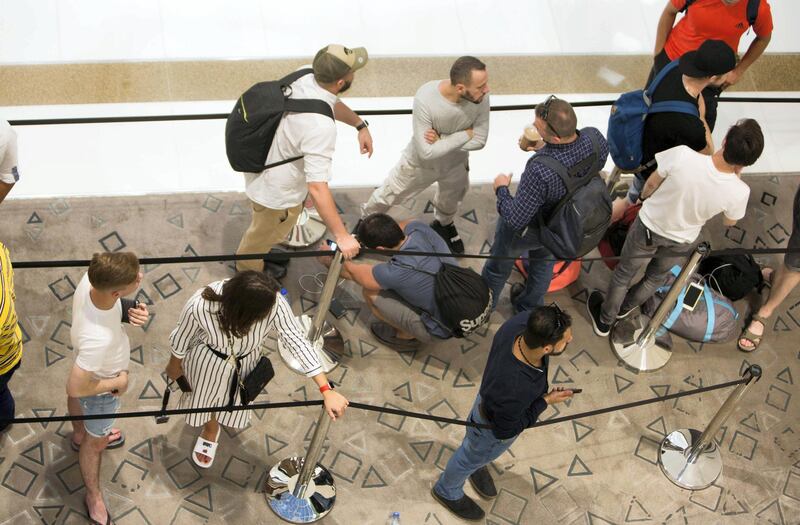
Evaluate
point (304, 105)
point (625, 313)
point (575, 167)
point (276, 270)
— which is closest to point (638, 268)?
point (625, 313)

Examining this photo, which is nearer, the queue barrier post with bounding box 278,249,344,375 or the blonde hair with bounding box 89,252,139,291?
the blonde hair with bounding box 89,252,139,291

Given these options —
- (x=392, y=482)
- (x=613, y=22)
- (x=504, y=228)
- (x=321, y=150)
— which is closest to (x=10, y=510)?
(x=392, y=482)

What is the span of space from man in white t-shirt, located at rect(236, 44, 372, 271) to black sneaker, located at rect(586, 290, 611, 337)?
6.24 ft

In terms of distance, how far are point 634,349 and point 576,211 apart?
1.22 meters

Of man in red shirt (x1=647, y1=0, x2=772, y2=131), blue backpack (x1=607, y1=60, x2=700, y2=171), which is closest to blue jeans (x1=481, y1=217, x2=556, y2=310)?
blue backpack (x1=607, y1=60, x2=700, y2=171)

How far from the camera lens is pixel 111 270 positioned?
3406mm

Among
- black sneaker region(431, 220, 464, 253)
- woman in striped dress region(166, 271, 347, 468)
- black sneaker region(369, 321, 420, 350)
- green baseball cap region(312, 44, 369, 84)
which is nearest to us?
woman in striped dress region(166, 271, 347, 468)

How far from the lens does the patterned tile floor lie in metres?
4.50

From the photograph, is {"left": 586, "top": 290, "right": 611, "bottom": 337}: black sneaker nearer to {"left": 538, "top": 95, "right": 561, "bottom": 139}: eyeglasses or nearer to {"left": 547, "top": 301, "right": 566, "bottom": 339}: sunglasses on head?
{"left": 538, "top": 95, "right": 561, "bottom": 139}: eyeglasses

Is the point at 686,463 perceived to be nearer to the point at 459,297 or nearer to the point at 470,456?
the point at 470,456

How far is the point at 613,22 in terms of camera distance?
750 centimetres

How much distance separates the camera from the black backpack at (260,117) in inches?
169

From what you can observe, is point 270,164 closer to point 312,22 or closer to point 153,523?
point 153,523

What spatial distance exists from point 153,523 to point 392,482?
1.20 metres
